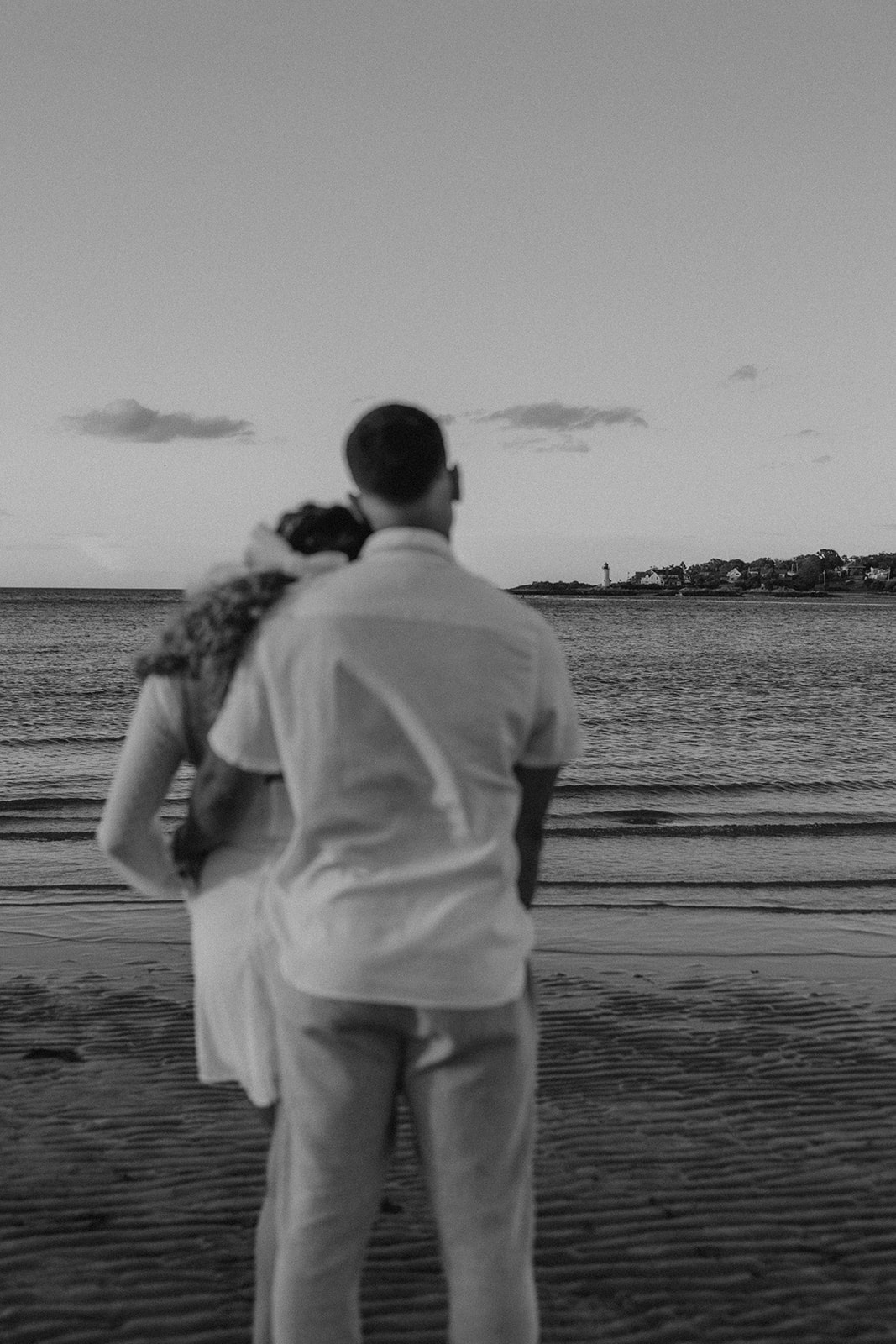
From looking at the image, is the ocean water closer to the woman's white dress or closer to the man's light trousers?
the woman's white dress

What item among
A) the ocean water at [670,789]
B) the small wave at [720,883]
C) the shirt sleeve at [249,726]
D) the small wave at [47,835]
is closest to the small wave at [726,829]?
the ocean water at [670,789]

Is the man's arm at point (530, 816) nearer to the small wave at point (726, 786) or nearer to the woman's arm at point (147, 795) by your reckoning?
the woman's arm at point (147, 795)

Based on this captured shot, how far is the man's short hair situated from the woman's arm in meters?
0.55

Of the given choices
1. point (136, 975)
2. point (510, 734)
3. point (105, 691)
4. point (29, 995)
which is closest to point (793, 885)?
point (136, 975)

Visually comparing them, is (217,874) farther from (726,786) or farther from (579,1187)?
(726,786)

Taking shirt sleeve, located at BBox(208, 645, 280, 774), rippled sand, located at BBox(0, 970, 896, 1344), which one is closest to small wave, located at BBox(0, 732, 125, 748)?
rippled sand, located at BBox(0, 970, 896, 1344)

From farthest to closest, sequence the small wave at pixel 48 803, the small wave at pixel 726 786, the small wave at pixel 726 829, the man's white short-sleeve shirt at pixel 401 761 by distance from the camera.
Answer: the small wave at pixel 726 786 < the small wave at pixel 48 803 < the small wave at pixel 726 829 < the man's white short-sleeve shirt at pixel 401 761

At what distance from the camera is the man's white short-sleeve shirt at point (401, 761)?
6.71 ft

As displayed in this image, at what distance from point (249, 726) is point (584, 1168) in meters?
2.77

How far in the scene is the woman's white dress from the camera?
2.33m

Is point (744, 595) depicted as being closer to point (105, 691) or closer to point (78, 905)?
point (105, 691)

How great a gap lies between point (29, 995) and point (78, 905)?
2361 millimetres

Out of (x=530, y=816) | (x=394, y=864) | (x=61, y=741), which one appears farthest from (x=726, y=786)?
(x=394, y=864)

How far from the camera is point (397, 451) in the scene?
216 cm
